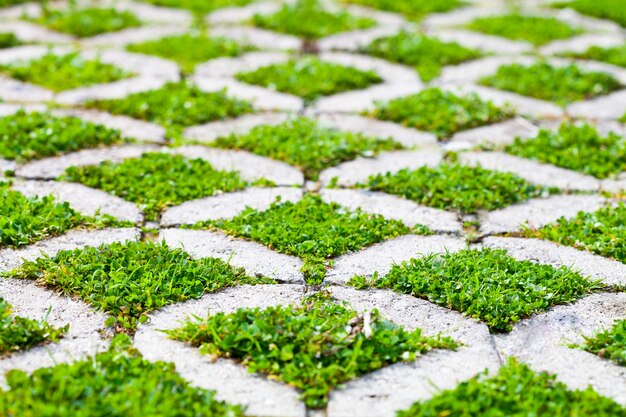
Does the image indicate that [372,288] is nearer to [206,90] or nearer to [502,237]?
[502,237]

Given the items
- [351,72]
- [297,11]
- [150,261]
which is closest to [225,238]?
[150,261]

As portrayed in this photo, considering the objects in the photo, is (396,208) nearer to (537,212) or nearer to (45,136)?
(537,212)

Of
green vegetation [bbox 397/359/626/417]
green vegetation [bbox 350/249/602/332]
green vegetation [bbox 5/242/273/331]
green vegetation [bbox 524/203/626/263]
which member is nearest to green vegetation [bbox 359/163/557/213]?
green vegetation [bbox 524/203/626/263]

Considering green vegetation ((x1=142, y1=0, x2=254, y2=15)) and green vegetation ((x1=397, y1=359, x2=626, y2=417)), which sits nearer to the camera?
green vegetation ((x1=397, y1=359, x2=626, y2=417))

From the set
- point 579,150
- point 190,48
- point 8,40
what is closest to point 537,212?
point 579,150

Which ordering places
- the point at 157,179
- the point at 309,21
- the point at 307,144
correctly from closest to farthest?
the point at 157,179
the point at 307,144
the point at 309,21

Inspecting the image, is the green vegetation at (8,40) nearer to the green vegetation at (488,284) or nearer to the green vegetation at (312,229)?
the green vegetation at (312,229)

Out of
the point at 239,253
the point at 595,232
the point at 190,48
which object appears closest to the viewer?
the point at 239,253

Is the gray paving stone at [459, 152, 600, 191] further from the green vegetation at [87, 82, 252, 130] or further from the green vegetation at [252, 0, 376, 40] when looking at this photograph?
the green vegetation at [252, 0, 376, 40]
